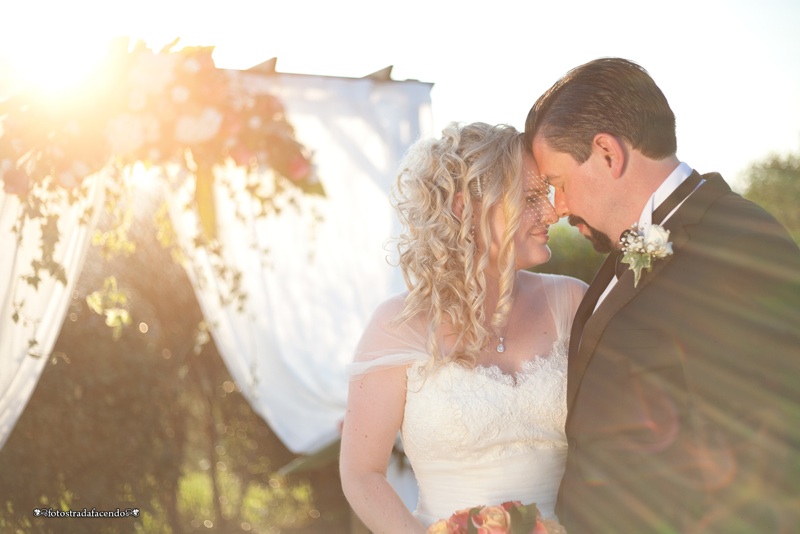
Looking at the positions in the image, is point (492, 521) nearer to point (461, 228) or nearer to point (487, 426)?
point (487, 426)

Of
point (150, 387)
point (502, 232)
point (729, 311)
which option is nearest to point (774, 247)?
point (729, 311)

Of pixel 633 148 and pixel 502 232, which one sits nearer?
pixel 633 148

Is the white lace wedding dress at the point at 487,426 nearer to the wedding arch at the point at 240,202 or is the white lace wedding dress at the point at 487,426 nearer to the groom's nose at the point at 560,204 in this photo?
the groom's nose at the point at 560,204

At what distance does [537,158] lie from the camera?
268cm

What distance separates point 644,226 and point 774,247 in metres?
0.35

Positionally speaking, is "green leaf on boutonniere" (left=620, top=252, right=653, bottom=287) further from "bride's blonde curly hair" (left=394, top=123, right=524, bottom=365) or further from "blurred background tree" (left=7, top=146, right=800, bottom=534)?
"blurred background tree" (left=7, top=146, right=800, bottom=534)

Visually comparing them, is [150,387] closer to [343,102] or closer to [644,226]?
[343,102]

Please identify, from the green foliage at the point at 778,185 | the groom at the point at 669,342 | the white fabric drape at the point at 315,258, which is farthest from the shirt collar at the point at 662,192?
the green foliage at the point at 778,185

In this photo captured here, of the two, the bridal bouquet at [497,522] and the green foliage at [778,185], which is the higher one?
the bridal bouquet at [497,522]

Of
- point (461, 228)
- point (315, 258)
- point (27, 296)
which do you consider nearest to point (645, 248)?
point (461, 228)

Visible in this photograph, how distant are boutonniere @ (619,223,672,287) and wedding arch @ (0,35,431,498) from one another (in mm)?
2776

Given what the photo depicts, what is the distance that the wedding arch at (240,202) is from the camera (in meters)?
4.48

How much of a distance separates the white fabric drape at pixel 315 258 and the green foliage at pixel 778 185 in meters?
9.66

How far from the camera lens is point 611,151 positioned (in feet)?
7.68
